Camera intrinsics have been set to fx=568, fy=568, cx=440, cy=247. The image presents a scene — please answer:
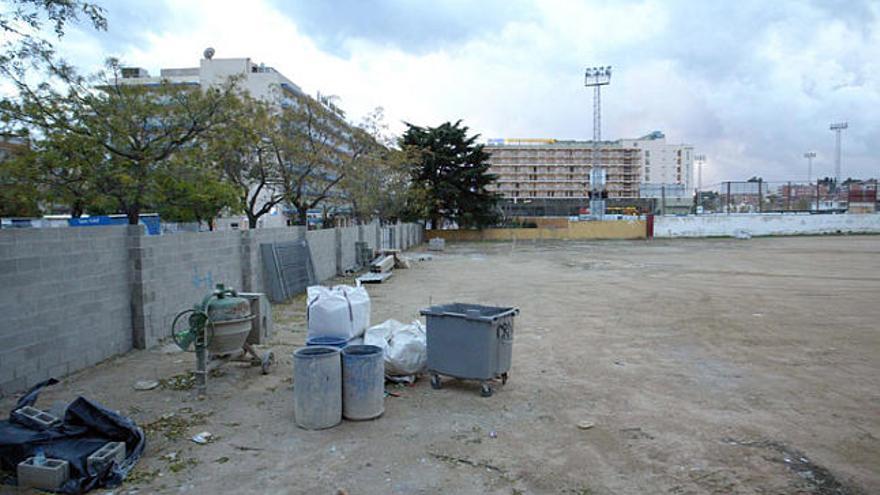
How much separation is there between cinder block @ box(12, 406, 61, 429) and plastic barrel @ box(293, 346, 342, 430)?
1820 mm

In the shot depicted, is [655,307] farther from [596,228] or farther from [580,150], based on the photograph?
[580,150]

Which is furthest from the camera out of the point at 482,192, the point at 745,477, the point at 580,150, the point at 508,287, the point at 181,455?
the point at 580,150

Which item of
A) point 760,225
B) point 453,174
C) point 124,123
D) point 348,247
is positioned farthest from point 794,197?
point 124,123

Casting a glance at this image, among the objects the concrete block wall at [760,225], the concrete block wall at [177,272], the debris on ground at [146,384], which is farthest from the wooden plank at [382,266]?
the concrete block wall at [760,225]

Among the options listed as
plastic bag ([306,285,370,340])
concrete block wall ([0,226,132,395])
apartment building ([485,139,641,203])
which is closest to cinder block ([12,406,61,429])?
concrete block wall ([0,226,132,395])

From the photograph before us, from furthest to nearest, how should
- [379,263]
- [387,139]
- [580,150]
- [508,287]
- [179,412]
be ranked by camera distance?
1. [580,150]
2. [387,139]
3. [379,263]
4. [508,287]
5. [179,412]

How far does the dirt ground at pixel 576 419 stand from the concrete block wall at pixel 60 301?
303 mm

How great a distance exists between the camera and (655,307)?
11984 mm

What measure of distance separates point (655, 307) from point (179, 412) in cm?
961

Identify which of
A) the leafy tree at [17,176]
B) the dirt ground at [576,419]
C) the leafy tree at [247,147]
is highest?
the leafy tree at [247,147]

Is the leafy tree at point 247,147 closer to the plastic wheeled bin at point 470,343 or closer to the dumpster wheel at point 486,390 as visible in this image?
the plastic wheeled bin at point 470,343

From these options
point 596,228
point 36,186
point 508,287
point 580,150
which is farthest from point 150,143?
point 580,150

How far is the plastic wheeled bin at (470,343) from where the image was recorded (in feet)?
19.2

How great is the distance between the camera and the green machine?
19.4ft
